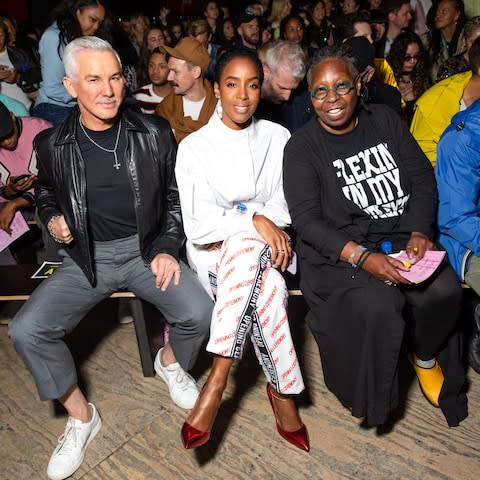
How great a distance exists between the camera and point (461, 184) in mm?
2242

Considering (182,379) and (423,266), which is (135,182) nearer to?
(182,379)

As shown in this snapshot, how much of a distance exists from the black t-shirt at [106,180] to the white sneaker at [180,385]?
0.77 metres

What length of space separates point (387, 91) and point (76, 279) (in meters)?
2.13

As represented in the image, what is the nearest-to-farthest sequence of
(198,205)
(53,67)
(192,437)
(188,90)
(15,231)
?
(192,437) < (198,205) < (15,231) < (188,90) < (53,67)

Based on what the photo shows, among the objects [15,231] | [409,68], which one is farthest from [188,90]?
[409,68]

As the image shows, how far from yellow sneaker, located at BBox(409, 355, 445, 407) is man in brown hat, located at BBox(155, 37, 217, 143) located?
1.96 metres

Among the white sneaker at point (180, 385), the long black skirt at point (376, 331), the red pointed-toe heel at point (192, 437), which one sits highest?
the long black skirt at point (376, 331)

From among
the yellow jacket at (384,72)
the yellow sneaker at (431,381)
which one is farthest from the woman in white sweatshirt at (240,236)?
the yellow jacket at (384,72)

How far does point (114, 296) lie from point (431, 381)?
1520mm

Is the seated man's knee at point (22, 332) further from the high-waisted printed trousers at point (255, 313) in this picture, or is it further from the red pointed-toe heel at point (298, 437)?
the red pointed-toe heel at point (298, 437)

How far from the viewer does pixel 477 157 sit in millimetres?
2195

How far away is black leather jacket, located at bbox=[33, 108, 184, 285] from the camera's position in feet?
7.23

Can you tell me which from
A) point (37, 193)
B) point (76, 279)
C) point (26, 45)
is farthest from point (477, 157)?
point (26, 45)

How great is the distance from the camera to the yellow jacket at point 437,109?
2684mm
